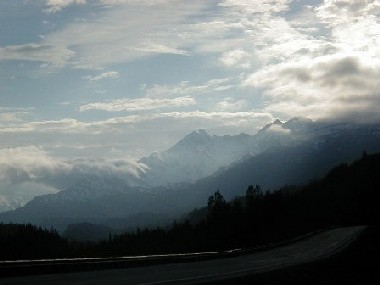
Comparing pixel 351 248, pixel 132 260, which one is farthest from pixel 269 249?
pixel 132 260

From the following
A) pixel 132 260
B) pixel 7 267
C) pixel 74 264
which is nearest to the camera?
pixel 7 267

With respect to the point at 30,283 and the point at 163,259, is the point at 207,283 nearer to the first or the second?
the point at 30,283

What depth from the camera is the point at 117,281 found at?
100ft

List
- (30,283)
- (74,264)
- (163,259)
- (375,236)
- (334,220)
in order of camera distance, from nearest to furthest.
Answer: (30,283), (74,264), (163,259), (375,236), (334,220)

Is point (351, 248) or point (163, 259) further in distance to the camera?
point (351, 248)

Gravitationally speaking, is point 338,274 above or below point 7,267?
below

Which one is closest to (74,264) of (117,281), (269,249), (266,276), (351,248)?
(117,281)

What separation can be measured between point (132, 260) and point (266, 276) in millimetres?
14424

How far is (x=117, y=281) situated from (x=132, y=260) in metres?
15.8

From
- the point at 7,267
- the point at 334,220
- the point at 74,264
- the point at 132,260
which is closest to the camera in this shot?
the point at 7,267

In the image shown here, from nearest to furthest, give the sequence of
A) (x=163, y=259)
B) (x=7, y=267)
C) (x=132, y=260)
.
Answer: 1. (x=7, y=267)
2. (x=132, y=260)
3. (x=163, y=259)

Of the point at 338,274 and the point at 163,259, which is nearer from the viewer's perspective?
the point at 338,274

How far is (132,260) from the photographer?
152 feet

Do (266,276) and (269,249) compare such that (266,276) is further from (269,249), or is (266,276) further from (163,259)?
(269,249)
